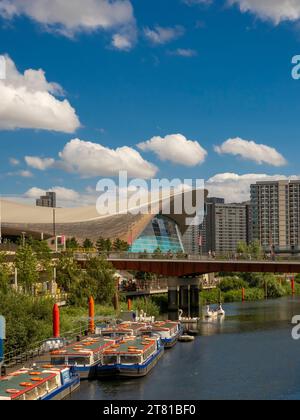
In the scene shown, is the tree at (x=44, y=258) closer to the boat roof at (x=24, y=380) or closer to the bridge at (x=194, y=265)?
the bridge at (x=194, y=265)

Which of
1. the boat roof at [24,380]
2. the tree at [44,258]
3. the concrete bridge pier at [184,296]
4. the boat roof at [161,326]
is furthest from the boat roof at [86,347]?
the concrete bridge pier at [184,296]

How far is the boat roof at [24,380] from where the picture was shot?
3141cm

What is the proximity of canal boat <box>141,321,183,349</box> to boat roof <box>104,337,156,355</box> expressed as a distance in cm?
514

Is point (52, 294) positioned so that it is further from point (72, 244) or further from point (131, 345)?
point (72, 244)

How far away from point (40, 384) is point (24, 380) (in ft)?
3.03

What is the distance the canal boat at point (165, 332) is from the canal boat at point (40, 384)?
17640 millimetres

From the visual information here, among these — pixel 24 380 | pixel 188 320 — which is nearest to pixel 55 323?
pixel 24 380

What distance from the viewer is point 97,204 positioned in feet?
521

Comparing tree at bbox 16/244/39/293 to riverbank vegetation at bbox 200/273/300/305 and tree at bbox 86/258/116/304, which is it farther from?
riverbank vegetation at bbox 200/273/300/305

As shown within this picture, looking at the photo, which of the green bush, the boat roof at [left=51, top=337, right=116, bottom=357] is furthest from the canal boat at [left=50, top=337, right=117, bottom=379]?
the green bush

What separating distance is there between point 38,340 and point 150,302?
138ft

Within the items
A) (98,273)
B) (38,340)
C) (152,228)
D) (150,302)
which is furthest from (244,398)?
(152,228)

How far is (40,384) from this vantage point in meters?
33.9

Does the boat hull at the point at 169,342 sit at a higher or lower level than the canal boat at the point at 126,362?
lower
